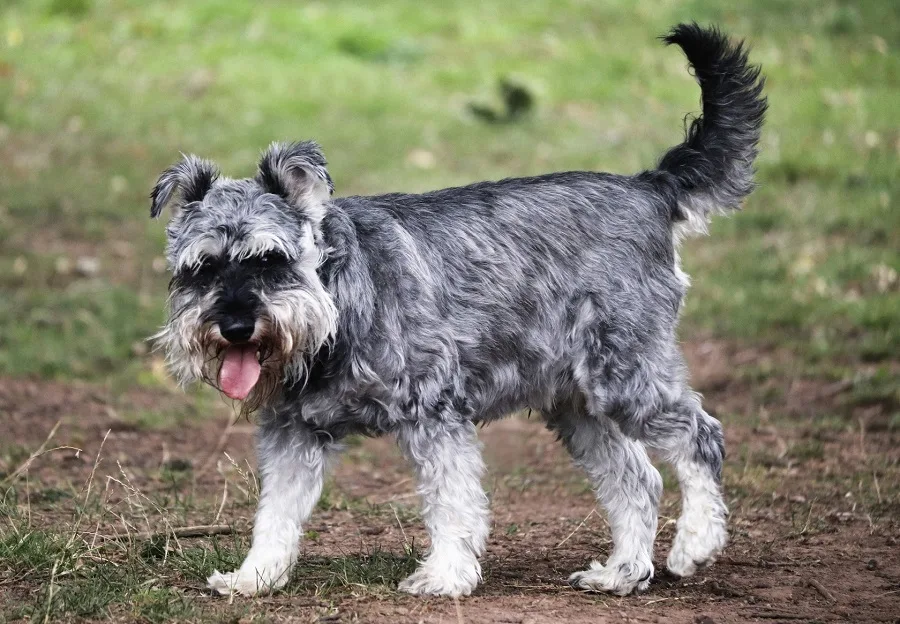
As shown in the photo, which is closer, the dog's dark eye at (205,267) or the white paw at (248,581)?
the dog's dark eye at (205,267)

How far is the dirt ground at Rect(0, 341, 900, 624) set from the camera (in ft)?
17.0

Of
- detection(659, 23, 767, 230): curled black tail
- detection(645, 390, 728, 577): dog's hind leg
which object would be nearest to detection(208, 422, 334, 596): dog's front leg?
detection(645, 390, 728, 577): dog's hind leg

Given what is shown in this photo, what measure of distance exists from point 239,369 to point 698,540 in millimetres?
2171

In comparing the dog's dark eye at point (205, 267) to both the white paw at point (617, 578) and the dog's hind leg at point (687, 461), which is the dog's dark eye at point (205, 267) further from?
the white paw at point (617, 578)

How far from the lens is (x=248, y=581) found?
17.0 ft

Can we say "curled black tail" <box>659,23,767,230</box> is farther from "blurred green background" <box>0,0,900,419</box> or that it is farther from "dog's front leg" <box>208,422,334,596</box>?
"blurred green background" <box>0,0,900,419</box>

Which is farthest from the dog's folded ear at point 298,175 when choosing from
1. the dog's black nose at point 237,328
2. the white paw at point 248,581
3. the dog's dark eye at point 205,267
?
the white paw at point 248,581

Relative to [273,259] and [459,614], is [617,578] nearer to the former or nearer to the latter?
[459,614]

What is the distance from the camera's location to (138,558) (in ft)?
17.7

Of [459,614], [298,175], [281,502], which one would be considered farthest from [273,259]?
[459,614]

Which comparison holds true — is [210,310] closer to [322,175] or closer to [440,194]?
[322,175]

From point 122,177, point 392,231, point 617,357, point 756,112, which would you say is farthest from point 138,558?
point 122,177

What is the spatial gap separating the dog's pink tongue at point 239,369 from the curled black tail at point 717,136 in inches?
88.9

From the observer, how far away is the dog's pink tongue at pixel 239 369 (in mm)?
5000
